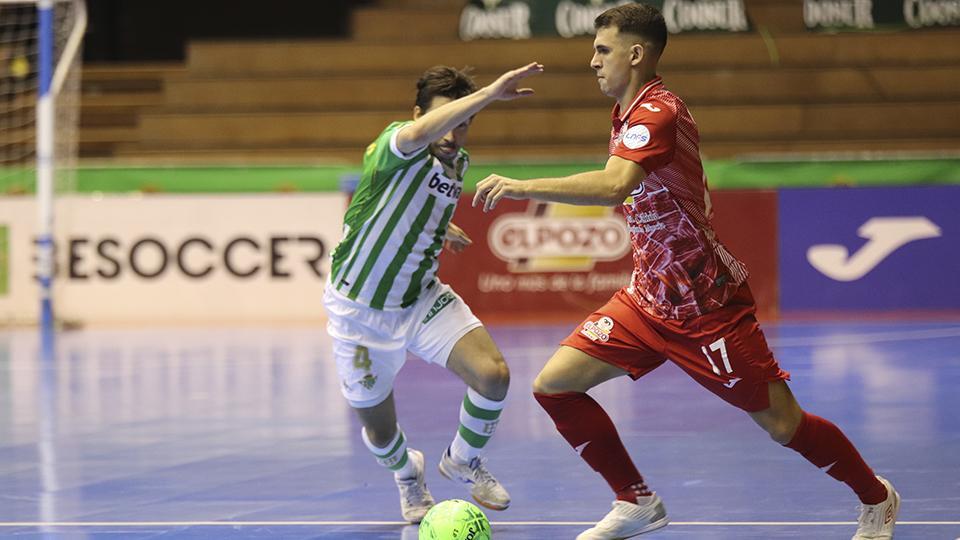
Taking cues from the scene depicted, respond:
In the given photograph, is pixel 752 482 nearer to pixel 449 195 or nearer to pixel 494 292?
pixel 449 195

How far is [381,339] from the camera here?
530 centimetres

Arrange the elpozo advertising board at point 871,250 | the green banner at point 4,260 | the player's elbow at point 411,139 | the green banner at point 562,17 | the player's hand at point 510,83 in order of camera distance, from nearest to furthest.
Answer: the player's hand at point 510,83 < the player's elbow at point 411,139 < the elpozo advertising board at point 871,250 < the green banner at point 4,260 < the green banner at point 562,17

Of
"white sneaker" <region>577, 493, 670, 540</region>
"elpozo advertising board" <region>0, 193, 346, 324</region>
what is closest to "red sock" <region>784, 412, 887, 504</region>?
"white sneaker" <region>577, 493, 670, 540</region>

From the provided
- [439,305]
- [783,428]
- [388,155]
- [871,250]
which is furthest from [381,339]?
[871,250]

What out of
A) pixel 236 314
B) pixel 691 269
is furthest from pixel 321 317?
pixel 691 269

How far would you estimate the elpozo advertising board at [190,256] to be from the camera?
13.8 m

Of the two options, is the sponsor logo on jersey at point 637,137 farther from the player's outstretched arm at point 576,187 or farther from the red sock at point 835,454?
the red sock at point 835,454

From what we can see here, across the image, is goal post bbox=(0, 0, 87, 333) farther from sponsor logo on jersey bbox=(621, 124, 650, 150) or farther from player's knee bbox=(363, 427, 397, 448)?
sponsor logo on jersey bbox=(621, 124, 650, 150)

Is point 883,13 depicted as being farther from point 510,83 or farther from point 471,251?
point 510,83

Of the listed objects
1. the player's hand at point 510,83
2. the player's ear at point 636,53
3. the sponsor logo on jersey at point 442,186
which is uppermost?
the player's ear at point 636,53

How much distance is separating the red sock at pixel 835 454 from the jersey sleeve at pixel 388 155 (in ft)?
5.63

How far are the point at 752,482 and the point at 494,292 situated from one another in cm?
781

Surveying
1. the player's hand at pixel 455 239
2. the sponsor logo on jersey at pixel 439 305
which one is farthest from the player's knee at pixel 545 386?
the player's hand at pixel 455 239

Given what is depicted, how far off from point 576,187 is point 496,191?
293 mm
